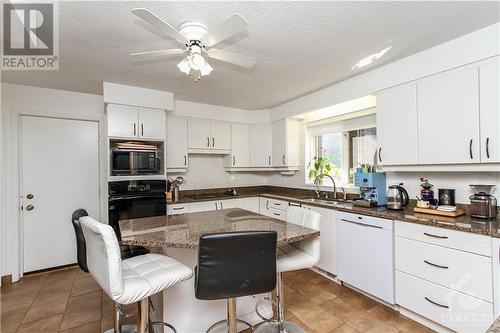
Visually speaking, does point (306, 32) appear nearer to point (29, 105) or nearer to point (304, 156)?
point (304, 156)

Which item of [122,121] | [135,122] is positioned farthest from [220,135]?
[122,121]

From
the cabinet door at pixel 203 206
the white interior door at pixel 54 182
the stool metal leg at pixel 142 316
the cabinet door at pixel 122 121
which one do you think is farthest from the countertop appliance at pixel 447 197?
the white interior door at pixel 54 182

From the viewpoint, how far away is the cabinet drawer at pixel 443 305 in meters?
1.64

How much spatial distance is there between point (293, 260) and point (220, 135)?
2.74 metres

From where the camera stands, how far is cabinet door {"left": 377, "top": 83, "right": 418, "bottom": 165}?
2.25 metres

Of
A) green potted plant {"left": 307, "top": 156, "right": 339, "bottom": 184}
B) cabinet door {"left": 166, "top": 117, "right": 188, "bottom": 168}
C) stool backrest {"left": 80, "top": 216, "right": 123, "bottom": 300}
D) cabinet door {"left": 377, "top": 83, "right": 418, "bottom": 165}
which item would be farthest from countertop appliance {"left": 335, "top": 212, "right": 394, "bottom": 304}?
cabinet door {"left": 166, "top": 117, "right": 188, "bottom": 168}

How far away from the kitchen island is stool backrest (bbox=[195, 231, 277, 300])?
0.68 ft

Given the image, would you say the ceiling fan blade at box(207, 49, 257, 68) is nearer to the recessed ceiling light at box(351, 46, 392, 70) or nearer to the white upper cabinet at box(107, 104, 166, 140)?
the recessed ceiling light at box(351, 46, 392, 70)

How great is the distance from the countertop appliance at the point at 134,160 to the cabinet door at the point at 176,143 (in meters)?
0.33

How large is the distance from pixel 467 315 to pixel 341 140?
7.72ft

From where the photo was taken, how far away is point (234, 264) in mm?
1280

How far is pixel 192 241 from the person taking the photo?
4.73 ft

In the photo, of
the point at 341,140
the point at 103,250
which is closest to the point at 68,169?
the point at 103,250

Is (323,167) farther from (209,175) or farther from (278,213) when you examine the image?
(209,175)
